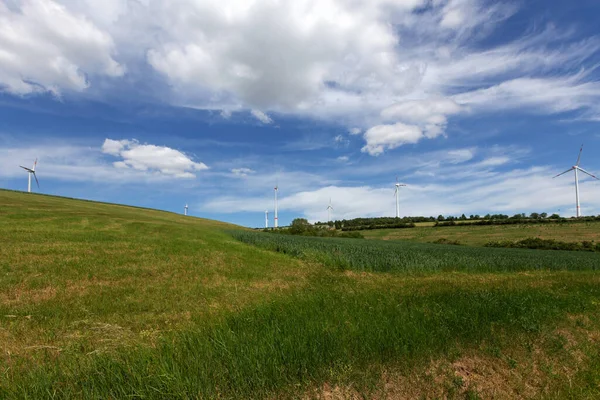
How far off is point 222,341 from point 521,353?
552cm

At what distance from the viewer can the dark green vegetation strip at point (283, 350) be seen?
444cm

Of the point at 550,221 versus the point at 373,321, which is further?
the point at 550,221

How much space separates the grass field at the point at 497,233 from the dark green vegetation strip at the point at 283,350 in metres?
71.9

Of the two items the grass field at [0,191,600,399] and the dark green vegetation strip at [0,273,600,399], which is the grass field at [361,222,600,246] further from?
the dark green vegetation strip at [0,273,600,399]

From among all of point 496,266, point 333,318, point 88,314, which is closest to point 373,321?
point 333,318

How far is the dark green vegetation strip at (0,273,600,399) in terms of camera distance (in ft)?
14.6

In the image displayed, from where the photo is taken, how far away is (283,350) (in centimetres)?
523

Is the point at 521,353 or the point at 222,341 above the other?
the point at 222,341

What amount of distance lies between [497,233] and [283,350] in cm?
8894

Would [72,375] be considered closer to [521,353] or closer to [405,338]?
[405,338]

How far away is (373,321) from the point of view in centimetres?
A: 677

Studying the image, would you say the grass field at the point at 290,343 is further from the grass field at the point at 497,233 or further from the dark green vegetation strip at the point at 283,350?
the grass field at the point at 497,233

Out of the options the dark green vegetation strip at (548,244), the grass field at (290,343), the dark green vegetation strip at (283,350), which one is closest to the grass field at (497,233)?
the dark green vegetation strip at (548,244)

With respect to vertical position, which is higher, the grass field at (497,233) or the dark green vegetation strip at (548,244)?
the grass field at (497,233)
